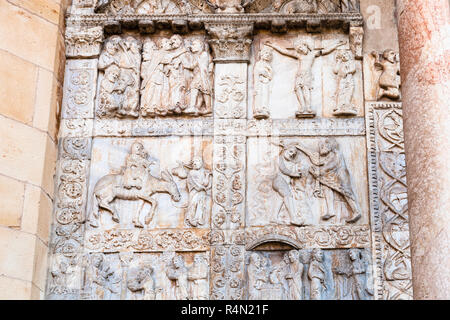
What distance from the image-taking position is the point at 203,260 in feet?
38.7

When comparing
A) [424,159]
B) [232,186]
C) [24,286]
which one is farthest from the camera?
[232,186]

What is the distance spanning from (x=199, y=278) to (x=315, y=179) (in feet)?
6.43

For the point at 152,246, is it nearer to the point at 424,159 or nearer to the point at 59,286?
the point at 59,286

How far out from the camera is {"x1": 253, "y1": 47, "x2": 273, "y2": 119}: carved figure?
41.0ft

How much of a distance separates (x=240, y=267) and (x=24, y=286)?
2.61 metres

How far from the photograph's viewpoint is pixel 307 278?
1161cm

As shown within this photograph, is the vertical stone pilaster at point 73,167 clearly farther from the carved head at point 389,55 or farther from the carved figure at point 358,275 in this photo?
the carved head at point 389,55

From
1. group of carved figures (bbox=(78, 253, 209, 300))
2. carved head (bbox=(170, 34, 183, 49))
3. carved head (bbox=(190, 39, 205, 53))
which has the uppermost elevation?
carved head (bbox=(170, 34, 183, 49))

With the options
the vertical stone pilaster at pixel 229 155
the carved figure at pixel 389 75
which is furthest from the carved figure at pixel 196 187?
the carved figure at pixel 389 75

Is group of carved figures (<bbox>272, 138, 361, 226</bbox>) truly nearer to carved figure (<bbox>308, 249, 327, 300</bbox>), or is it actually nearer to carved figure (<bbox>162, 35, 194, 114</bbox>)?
carved figure (<bbox>308, 249, 327, 300</bbox>)

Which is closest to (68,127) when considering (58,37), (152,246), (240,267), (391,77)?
(58,37)

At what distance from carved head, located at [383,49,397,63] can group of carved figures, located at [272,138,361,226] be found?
131cm

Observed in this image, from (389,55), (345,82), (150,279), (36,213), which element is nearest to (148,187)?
(150,279)

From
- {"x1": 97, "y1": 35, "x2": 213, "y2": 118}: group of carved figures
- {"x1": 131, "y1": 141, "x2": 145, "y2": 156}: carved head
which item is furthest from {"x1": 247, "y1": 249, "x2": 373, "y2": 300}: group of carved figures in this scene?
{"x1": 97, "y1": 35, "x2": 213, "y2": 118}: group of carved figures
